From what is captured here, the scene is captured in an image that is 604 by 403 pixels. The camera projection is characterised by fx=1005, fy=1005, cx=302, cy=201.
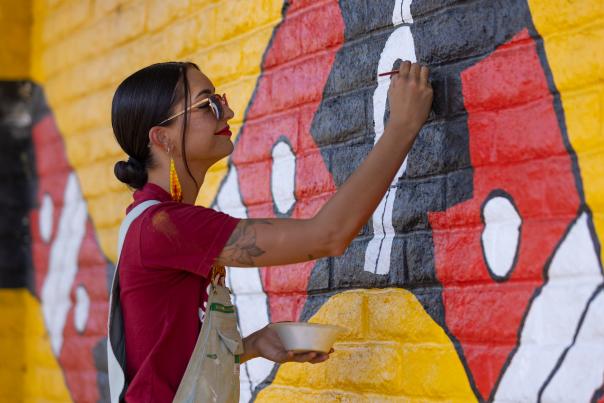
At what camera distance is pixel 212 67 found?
4.28m

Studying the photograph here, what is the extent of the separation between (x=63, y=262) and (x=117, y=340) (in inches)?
120

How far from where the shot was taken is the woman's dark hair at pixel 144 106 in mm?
2959

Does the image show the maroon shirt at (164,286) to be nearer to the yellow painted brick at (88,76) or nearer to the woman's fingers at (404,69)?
the woman's fingers at (404,69)

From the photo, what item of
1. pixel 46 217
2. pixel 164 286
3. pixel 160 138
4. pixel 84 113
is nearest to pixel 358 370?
pixel 164 286

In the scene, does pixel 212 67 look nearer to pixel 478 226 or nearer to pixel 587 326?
pixel 478 226

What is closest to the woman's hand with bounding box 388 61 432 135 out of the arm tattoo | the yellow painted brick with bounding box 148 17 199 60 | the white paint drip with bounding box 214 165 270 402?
the arm tattoo

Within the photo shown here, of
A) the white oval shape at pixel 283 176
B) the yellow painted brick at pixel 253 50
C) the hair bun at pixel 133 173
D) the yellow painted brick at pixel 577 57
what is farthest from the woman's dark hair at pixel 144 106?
the yellow painted brick at pixel 577 57

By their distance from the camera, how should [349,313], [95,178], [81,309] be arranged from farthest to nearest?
[81,309]
[95,178]
[349,313]

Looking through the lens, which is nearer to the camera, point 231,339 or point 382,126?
point 231,339

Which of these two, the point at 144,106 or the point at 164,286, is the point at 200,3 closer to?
the point at 144,106

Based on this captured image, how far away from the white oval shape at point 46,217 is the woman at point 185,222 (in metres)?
3.06

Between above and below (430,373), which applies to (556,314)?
above

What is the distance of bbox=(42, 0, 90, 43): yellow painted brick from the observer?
5.68 m

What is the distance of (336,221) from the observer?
102 inches
